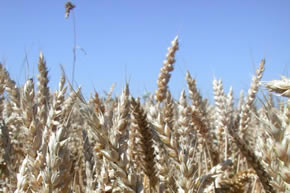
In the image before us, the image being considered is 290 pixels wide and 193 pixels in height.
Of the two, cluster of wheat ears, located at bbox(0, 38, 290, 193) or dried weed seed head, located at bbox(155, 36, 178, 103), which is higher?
dried weed seed head, located at bbox(155, 36, 178, 103)

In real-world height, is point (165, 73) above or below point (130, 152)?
above

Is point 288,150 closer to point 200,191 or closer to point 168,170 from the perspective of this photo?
point 200,191

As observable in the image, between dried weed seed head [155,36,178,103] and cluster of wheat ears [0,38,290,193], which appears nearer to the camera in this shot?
cluster of wheat ears [0,38,290,193]

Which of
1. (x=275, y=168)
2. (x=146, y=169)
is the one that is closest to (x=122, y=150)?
(x=146, y=169)

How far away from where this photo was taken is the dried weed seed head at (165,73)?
2688 millimetres

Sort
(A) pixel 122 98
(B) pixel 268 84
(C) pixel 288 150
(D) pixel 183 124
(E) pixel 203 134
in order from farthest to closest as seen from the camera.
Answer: (E) pixel 203 134
(D) pixel 183 124
(A) pixel 122 98
(B) pixel 268 84
(C) pixel 288 150

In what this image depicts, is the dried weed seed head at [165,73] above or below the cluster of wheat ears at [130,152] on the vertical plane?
above

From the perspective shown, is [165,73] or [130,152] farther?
[165,73]

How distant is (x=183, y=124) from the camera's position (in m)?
2.39

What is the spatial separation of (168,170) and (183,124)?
35.3 inches

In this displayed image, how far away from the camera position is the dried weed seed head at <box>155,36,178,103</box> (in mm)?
2688

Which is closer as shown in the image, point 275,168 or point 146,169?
point 275,168

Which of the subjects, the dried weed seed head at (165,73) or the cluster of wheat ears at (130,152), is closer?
the cluster of wheat ears at (130,152)

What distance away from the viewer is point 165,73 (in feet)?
9.48
